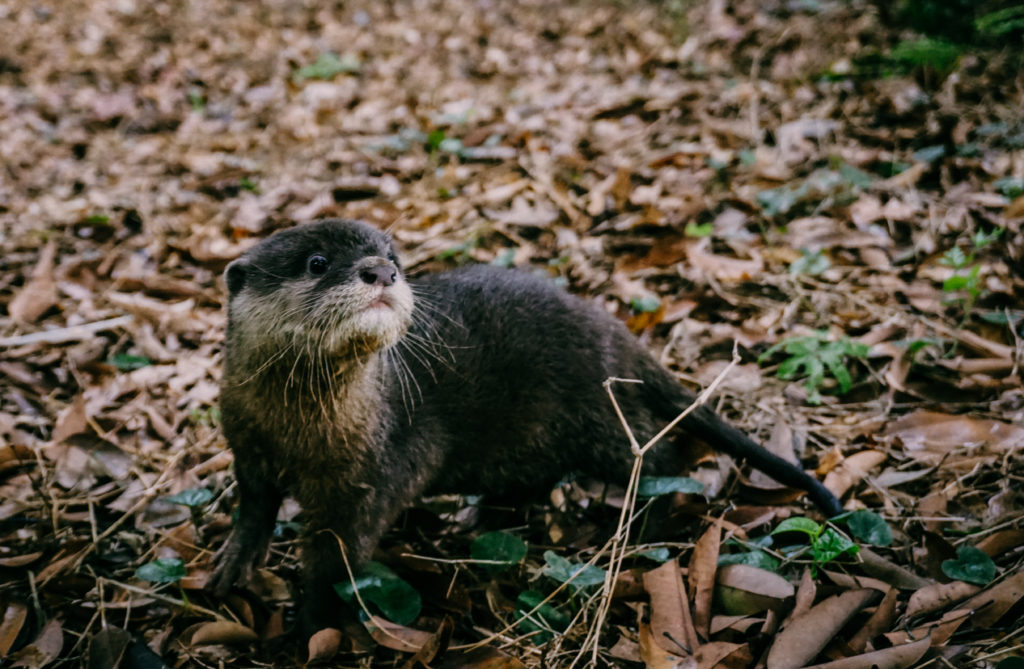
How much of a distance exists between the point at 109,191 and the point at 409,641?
3616 millimetres

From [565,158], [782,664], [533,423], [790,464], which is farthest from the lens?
[565,158]

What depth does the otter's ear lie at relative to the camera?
218 centimetres

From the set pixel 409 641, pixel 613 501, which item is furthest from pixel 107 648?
pixel 613 501

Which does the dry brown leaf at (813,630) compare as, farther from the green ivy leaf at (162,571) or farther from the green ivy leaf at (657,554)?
the green ivy leaf at (162,571)

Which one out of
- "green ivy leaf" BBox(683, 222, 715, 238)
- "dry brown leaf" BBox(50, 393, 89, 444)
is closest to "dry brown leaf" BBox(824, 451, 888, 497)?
"green ivy leaf" BBox(683, 222, 715, 238)

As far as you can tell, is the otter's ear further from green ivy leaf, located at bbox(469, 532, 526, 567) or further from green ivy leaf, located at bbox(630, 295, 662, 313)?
green ivy leaf, located at bbox(630, 295, 662, 313)

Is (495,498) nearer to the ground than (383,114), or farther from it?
nearer to the ground

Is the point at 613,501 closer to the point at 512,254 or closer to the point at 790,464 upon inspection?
the point at 790,464

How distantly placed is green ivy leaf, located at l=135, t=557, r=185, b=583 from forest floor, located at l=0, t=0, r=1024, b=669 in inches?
0.4

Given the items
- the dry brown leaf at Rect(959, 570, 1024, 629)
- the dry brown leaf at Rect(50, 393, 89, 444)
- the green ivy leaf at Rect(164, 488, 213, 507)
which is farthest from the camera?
the dry brown leaf at Rect(50, 393, 89, 444)

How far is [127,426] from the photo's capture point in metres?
2.93

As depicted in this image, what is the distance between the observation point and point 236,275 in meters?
2.21

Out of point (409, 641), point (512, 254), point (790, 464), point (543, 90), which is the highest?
point (543, 90)

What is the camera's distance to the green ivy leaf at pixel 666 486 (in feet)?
7.72
